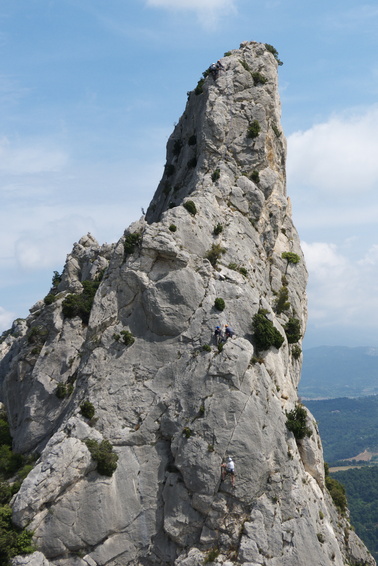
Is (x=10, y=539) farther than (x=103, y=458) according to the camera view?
No

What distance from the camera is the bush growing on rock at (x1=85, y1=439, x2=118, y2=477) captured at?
3425 cm

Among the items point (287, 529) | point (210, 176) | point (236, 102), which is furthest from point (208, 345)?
point (236, 102)

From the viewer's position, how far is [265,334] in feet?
132

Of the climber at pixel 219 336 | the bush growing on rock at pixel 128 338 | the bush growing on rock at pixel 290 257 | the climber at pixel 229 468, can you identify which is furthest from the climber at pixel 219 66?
the climber at pixel 229 468

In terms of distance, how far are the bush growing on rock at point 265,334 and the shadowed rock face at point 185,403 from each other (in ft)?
2.13

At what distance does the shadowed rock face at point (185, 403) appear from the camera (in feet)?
110

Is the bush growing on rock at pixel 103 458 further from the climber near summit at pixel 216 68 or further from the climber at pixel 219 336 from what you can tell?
the climber near summit at pixel 216 68

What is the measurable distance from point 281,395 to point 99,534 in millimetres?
17618

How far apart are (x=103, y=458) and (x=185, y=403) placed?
7.16 m

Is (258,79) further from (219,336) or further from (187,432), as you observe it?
(187,432)

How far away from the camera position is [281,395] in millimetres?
41062

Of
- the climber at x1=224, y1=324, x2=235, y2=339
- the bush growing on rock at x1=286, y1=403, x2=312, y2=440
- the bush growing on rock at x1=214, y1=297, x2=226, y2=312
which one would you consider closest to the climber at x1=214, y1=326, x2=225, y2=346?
the climber at x1=224, y1=324, x2=235, y2=339

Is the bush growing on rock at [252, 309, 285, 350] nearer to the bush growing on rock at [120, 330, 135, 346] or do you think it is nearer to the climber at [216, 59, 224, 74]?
the bush growing on rock at [120, 330, 135, 346]

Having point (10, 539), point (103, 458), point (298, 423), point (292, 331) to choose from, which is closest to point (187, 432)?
point (103, 458)
